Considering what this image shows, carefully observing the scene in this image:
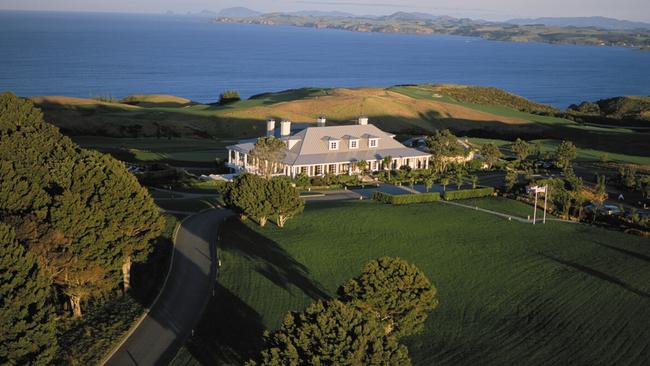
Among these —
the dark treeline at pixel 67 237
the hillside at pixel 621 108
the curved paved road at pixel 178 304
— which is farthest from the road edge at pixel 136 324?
the hillside at pixel 621 108

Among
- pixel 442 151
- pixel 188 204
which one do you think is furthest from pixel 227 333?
pixel 442 151

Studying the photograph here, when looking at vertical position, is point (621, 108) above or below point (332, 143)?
below

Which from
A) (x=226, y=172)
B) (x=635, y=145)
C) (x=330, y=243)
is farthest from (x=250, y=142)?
(x=635, y=145)

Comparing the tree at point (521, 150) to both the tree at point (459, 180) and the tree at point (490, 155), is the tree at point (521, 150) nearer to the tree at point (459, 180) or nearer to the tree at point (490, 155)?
the tree at point (490, 155)

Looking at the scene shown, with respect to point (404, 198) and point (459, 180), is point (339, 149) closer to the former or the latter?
point (459, 180)

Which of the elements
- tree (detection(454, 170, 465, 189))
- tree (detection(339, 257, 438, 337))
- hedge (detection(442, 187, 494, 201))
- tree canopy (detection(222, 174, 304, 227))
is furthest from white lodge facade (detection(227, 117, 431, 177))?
tree (detection(339, 257, 438, 337))

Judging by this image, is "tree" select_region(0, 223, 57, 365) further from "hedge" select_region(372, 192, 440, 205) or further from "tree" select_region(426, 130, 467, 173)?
"tree" select_region(426, 130, 467, 173)
